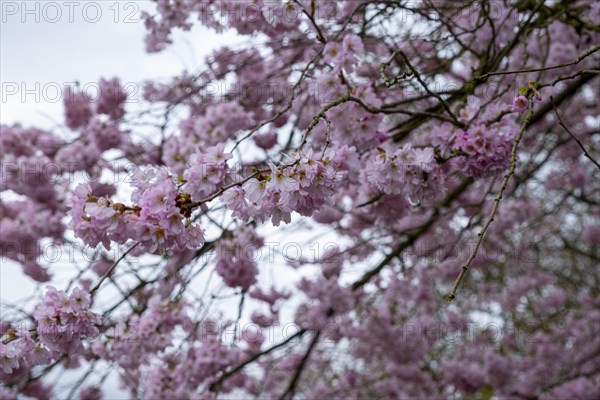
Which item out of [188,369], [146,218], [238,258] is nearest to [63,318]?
[146,218]

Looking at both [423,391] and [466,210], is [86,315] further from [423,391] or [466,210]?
[423,391]

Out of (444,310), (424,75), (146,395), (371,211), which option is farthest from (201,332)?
(444,310)

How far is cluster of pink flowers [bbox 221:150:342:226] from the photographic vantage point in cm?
151

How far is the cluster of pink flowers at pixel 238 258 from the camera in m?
2.89

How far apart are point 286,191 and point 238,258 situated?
152 centimetres

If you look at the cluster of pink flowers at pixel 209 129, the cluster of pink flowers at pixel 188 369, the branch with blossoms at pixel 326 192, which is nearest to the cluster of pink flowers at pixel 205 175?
the branch with blossoms at pixel 326 192

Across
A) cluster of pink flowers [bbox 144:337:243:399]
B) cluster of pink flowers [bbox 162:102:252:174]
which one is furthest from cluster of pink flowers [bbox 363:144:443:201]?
cluster of pink flowers [bbox 144:337:243:399]

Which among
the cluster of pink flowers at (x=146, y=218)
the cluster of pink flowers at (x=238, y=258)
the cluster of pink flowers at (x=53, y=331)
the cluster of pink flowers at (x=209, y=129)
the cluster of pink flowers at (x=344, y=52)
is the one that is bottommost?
the cluster of pink flowers at (x=53, y=331)

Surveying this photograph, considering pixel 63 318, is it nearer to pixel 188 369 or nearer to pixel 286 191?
pixel 286 191

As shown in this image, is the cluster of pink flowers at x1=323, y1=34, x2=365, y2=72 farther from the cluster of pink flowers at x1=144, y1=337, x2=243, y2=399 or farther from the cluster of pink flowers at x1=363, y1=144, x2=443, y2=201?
the cluster of pink flowers at x1=144, y1=337, x2=243, y2=399

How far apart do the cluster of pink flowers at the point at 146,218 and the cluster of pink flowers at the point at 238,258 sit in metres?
1.11

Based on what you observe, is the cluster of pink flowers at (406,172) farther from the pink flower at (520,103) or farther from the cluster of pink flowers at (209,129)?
the cluster of pink flowers at (209,129)

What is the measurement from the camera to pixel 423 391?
5320 millimetres

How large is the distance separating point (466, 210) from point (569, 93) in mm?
1378
